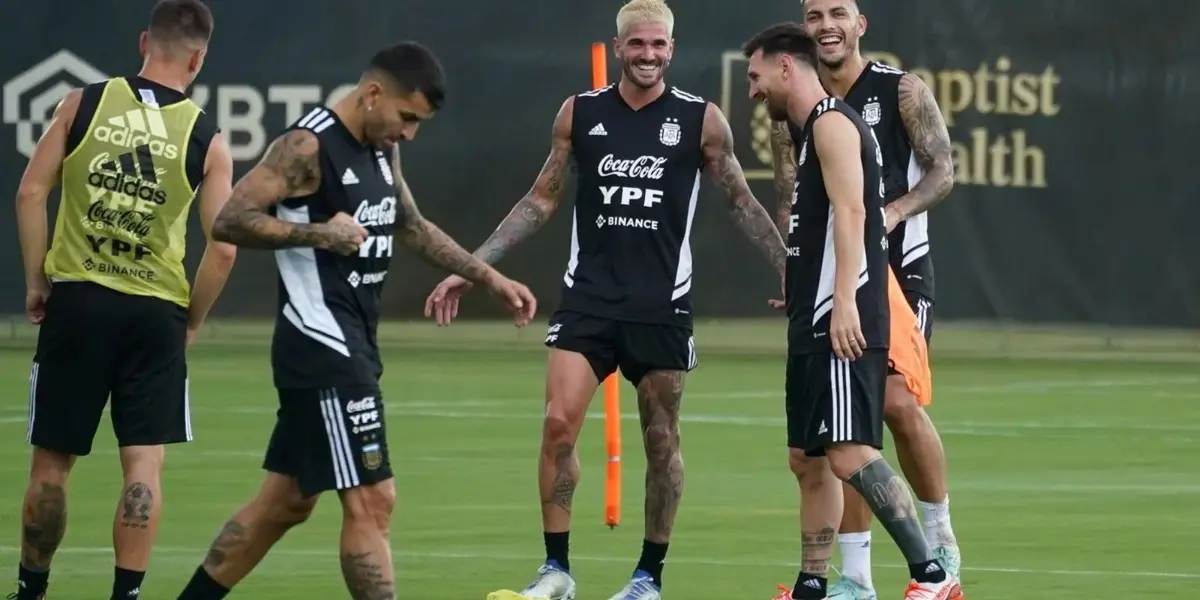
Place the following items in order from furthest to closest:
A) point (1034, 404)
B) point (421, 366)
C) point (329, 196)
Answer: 1. point (421, 366)
2. point (1034, 404)
3. point (329, 196)

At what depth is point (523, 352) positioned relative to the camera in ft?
66.5

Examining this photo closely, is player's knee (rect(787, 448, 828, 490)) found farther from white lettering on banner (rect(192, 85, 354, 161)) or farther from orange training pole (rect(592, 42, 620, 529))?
white lettering on banner (rect(192, 85, 354, 161))

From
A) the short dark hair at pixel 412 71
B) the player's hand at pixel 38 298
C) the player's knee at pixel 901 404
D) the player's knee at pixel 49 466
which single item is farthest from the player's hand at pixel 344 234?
the player's knee at pixel 901 404

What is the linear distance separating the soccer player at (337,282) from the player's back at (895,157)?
2579 mm

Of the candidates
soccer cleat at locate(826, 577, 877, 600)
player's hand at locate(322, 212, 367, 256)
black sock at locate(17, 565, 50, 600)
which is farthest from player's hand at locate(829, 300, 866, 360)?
black sock at locate(17, 565, 50, 600)

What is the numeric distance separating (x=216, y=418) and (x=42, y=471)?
7.16 m

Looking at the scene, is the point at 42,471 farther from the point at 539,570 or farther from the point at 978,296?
the point at 978,296

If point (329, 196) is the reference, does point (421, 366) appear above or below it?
below

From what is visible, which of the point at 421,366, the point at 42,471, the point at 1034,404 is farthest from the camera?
the point at 421,366

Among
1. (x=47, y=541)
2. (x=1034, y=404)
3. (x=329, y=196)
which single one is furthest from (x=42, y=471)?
(x=1034, y=404)

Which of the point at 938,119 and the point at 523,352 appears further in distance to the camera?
the point at 523,352

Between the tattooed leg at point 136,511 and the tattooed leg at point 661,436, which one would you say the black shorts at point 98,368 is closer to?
the tattooed leg at point 136,511

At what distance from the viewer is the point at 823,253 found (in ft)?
27.4

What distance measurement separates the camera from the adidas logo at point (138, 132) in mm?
8094
